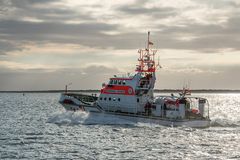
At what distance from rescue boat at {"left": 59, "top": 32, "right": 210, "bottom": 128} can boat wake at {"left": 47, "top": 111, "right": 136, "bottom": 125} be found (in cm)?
48

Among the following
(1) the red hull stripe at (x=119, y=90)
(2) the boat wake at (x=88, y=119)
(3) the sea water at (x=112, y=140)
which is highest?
(1) the red hull stripe at (x=119, y=90)

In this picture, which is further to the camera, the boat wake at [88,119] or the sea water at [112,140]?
the boat wake at [88,119]

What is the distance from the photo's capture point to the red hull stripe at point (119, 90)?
5356cm

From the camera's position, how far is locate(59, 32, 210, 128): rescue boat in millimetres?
52312

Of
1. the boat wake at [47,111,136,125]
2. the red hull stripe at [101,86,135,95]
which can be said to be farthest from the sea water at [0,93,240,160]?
the red hull stripe at [101,86,135,95]

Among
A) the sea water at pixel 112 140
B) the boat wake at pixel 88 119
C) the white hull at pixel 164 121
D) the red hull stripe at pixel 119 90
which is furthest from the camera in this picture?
the red hull stripe at pixel 119 90

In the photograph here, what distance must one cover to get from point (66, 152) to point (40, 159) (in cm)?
322

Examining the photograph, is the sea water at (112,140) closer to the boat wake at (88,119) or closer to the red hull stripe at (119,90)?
the boat wake at (88,119)

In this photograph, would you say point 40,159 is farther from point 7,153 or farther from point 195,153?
point 195,153

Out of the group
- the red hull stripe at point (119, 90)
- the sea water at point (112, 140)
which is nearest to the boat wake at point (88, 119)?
the sea water at point (112, 140)

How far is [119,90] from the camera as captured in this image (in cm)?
5406

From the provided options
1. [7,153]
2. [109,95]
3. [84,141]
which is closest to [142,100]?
[109,95]

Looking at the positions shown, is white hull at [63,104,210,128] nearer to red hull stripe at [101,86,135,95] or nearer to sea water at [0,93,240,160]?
sea water at [0,93,240,160]

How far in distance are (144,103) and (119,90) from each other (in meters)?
3.34
